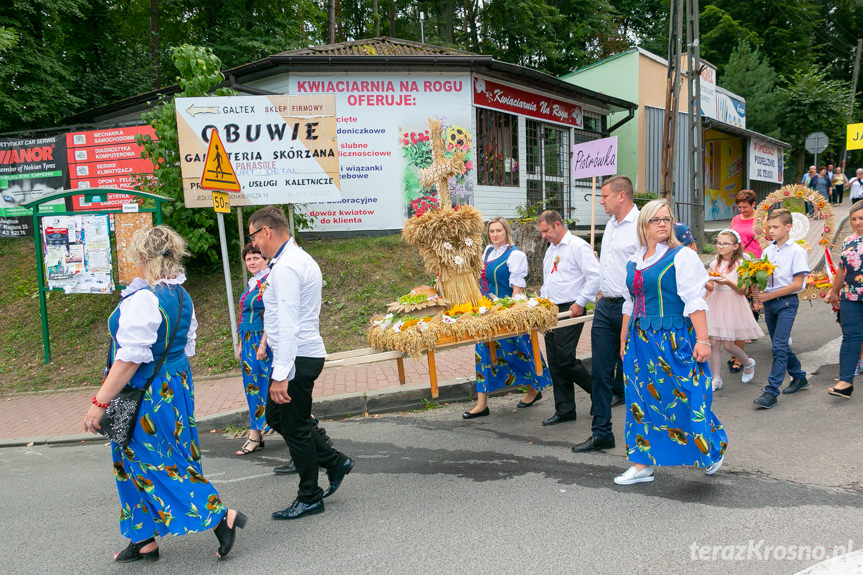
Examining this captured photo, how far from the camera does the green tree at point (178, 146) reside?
10.2 meters

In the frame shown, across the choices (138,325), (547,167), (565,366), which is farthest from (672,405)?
(547,167)

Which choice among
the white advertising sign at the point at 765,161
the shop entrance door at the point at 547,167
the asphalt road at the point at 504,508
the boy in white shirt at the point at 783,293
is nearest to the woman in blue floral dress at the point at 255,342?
the asphalt road at the point at 504,508

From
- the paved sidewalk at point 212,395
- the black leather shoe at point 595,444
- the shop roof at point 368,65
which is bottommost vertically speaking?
the paved sidewalk at point 212,395

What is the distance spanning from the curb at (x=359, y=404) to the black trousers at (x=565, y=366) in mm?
1151

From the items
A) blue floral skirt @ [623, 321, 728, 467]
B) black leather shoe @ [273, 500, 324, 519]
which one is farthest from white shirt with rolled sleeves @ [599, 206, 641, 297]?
black leather shoe @ [273, 500, 324, 519]

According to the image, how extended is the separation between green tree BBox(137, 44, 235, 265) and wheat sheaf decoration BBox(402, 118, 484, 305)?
6.03 m

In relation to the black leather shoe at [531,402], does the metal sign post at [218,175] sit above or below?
above

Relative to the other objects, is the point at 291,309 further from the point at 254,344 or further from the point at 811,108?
the point at 811,108

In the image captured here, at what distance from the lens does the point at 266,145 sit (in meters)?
9.34

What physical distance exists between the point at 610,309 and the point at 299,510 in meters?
2.88

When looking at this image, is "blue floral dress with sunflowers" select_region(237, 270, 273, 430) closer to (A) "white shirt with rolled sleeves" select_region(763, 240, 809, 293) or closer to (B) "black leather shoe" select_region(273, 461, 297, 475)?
(B) "black leather shoe" select_region(273, 461, 297, 475)

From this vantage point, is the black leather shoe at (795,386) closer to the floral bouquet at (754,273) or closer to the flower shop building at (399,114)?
the floral bouquet at (754,273)

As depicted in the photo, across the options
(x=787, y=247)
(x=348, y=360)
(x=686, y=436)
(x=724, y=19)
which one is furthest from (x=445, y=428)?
(x=724, y=19)

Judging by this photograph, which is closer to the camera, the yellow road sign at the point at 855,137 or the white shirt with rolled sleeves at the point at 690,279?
the white shirt with rolled sleeves at the point at 690,279
